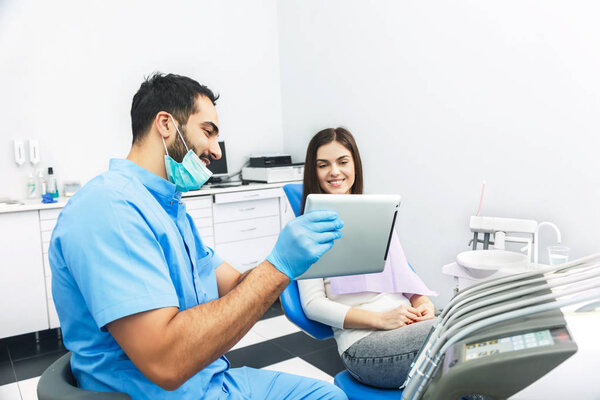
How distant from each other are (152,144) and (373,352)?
81 centimetres

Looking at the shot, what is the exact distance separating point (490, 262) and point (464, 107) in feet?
3.53

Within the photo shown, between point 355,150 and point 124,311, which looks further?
point 355,150

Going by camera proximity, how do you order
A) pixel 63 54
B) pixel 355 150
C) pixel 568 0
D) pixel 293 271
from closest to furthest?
pixel 293 271 < pixel 355 150 < pixel 568 0 < pixel 63 54

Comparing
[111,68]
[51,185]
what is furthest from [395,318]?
[111,68]

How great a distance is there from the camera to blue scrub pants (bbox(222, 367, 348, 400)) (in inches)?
47.4

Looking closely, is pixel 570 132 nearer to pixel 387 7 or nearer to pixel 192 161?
pixel 387 7

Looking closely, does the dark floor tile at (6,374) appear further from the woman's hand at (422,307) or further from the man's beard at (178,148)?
the woman's hand at (422,307)

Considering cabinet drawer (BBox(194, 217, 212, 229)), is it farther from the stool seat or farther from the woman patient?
the stool seat

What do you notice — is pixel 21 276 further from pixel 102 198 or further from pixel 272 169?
pixel 102 198

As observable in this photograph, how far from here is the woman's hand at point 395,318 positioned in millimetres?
1411

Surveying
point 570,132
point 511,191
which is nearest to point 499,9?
point 570,132

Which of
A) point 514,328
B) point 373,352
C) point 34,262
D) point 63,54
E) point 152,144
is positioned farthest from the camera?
point 63,54

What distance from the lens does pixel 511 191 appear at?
2426 millimetres

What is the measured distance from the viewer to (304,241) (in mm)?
1057
